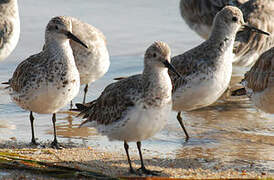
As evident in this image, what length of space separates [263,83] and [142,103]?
7.62 ft

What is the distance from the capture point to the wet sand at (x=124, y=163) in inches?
232

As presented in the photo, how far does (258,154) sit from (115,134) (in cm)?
202

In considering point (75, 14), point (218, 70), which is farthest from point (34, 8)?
point (218, 70)

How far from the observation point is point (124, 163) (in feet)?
20.4

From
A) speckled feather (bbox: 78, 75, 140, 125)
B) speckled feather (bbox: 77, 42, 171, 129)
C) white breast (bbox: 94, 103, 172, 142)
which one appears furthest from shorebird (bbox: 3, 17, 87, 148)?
white breast (bbox: 94, 103, 172, 142)

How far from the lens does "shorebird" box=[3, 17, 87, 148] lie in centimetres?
647

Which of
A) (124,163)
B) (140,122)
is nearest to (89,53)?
(124,163)

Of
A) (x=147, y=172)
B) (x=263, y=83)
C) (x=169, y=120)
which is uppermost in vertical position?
(x=263, y=83)

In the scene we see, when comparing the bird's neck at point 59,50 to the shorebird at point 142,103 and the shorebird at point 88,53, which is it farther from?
the shorebird at point 88,53

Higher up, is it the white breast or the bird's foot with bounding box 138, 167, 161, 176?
the white breast

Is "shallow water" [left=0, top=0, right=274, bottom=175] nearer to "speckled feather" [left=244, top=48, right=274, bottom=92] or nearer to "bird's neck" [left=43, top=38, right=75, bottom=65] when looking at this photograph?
"speckled feather" [left=244, top=48, right=274, bottom=92]

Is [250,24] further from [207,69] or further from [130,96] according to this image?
[130,96]

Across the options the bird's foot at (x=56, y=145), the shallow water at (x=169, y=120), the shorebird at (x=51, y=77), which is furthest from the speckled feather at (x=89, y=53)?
the bird's foot at (x=56, y=145)

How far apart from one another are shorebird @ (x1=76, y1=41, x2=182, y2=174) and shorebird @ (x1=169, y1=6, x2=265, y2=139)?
1.26 m
